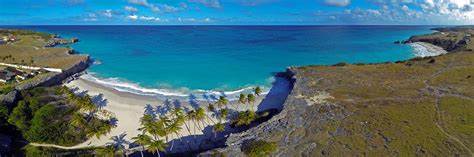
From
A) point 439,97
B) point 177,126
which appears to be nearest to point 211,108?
point 177,126

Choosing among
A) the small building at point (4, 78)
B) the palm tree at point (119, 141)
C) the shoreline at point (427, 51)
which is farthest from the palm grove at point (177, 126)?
the shoreline at point (427, 51)

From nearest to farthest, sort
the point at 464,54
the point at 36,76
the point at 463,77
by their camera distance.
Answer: the point at 463,77 < the point at 36,76 < the point at 464,54

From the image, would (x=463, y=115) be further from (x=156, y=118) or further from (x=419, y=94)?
(x=156, y=118)

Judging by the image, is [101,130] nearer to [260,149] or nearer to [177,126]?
[177,126]

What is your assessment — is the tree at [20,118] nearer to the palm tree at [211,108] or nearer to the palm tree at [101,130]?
the palm tree at [101,130]

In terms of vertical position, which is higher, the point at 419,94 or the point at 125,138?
the point at 419,94

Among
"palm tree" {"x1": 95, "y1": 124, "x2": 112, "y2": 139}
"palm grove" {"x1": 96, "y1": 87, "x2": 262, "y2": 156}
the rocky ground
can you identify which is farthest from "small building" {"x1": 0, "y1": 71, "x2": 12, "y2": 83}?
the rocky ground

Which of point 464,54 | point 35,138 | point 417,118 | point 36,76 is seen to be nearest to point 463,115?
point 417,118

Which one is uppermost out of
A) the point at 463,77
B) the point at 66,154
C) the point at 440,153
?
the point at 463,77
